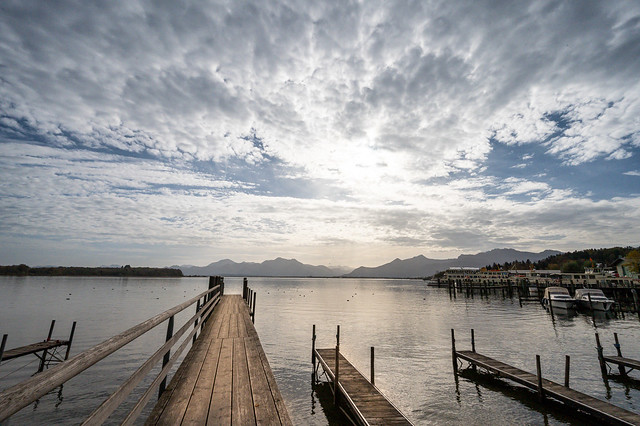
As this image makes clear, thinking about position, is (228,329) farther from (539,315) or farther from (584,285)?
(584,285)

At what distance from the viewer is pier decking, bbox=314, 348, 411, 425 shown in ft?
30.2

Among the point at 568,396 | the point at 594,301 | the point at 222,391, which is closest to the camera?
the point at 222,391

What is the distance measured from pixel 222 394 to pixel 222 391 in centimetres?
16

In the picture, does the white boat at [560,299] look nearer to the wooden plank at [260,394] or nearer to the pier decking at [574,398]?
the pier decking at [574,398]

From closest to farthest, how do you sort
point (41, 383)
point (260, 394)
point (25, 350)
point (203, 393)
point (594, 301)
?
point (41, 383) → point (260, 394) → point (203, 393) → point (25, 350) → point (594, 301)

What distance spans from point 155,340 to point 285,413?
2460 cm

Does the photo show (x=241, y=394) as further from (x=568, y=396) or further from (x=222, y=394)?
(x=568, y=396)

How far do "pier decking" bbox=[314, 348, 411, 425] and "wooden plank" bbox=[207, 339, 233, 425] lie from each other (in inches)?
172

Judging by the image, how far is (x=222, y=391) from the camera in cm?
597

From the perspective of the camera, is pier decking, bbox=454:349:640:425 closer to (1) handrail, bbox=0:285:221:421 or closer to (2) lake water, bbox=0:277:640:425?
(2) lake water, bbox=0:277:640:425

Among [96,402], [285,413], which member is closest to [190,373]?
[285,413]

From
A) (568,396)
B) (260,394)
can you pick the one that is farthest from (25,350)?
(568,396)

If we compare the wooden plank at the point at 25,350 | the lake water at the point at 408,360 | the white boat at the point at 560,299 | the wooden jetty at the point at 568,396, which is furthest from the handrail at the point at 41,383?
the white boat at the point at 560,299

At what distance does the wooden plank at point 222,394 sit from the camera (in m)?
4.85
